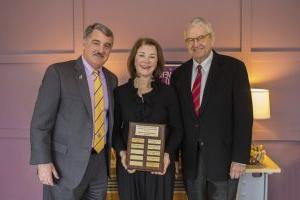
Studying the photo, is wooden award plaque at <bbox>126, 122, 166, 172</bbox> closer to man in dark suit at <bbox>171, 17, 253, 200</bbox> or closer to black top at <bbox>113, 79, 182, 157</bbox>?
black top at <bbox>113, 79, 182, 157</bbox>

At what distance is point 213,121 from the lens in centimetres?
222

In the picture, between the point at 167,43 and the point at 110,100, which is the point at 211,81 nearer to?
the point at 110,100

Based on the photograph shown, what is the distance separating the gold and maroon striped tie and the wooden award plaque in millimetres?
190

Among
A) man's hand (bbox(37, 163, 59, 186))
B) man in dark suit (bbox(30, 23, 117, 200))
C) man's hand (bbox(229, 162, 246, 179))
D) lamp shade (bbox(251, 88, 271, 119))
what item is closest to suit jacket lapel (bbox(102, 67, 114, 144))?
man in dark suit (bbox(30, 23, 117, 200))

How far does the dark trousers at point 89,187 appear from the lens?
2.08 meters

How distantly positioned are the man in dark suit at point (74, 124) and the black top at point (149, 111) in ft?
0.22

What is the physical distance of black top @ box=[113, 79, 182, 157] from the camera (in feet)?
6.91

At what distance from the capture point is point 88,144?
205 cm

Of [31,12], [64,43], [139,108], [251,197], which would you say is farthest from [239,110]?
[31,12]

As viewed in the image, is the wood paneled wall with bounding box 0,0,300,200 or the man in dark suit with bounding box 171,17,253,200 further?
the wood paneled wall with bounding box 0,0,300,200

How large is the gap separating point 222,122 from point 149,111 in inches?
19.0

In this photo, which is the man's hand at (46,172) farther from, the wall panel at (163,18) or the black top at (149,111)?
the wall panel at (163,18)

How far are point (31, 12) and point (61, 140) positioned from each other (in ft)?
6.08

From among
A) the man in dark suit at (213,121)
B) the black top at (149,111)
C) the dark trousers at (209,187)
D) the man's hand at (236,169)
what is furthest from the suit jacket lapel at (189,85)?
the man's hand at (236,169)
